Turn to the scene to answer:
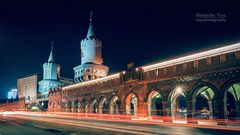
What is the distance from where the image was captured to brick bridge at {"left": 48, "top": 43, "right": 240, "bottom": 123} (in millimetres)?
20844

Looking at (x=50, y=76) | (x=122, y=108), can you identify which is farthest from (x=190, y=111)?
(x=50, y=76)

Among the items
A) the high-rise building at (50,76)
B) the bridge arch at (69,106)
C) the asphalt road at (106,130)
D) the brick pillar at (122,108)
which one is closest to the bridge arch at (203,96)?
the asphalt road at (106,130)

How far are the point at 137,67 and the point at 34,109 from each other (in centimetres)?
4497

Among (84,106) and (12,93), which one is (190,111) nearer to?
(84,106)

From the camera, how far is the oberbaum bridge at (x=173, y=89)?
20906mm

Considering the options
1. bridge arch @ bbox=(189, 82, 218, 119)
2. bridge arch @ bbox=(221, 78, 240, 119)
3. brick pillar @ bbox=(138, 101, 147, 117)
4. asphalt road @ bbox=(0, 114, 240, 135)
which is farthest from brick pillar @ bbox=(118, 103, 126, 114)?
asphalt road @ bbox=(0, 114, 240, 135)

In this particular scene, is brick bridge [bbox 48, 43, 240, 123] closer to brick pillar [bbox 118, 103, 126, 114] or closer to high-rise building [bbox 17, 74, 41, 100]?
brick pillar [bbox 118, 103, 126, 114]

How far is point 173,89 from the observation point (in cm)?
2516

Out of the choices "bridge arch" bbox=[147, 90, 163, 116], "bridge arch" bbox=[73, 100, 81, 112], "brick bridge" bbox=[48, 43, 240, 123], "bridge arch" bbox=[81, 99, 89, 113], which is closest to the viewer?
"brick bridge" bbox=[48, 43, 240, 123]

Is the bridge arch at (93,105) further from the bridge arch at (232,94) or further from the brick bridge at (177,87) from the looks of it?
the bridge arch at (232,94)

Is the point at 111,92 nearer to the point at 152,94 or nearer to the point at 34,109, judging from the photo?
the point at 152,94

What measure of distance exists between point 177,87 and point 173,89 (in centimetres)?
58

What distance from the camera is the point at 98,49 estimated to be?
2245 inches

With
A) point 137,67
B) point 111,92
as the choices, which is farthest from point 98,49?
point 137,67
